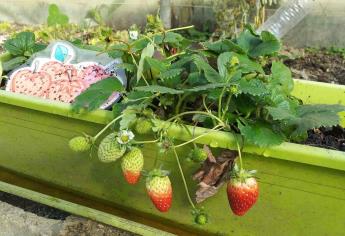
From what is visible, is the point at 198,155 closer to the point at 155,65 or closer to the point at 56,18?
the point at 155,65

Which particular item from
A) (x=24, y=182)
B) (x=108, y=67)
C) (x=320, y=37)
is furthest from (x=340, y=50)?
(x=24, y=182)

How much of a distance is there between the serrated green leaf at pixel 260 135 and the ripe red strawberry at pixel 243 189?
0.22 feet

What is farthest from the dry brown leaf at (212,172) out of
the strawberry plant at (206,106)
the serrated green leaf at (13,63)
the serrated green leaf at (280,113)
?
the serrated green leaf at (13,63)

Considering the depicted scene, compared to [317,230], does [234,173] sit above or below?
above

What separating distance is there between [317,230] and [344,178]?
16 centimetres

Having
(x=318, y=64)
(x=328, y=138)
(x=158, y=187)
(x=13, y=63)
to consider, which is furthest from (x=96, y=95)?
(x=318, y=64)

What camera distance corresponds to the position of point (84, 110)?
1.22 metres

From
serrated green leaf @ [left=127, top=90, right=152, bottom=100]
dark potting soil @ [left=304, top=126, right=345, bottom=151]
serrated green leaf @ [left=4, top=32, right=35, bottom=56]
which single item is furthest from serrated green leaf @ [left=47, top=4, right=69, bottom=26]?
dark potting soil @ [left=304, top=126, right=345, bottom=151]

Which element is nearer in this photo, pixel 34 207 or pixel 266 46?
pixel 266 46

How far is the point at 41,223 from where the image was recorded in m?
1.45

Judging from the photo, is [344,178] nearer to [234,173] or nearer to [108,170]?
[234,173]

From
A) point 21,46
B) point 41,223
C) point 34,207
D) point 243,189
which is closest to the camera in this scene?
point 243,189

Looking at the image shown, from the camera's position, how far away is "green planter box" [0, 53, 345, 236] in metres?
1.04

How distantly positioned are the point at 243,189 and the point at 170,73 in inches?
12.5
